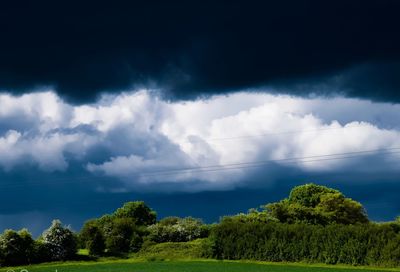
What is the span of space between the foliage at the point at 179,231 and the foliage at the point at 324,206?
10928 millimetres

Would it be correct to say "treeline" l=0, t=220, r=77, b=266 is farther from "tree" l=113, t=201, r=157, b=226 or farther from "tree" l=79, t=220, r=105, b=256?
"tree" l=113, t=201, r=157, b=226

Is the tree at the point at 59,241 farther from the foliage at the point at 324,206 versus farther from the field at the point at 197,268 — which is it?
the foliage at the point at 324,206

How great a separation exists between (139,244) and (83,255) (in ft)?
A: 20.2

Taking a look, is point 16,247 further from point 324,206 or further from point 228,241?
point 324,206

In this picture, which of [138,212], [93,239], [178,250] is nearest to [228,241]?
[178,250]

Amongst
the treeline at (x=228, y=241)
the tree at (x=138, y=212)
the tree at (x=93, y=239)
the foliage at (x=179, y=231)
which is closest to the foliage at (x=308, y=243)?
the treeline at (x=228, y=241)

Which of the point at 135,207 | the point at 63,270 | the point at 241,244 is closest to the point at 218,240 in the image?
the point at 241,244

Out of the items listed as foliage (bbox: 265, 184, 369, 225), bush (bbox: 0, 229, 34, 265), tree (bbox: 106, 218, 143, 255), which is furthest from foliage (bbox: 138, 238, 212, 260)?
foliage (bbox: 265, 184, 369, 225)

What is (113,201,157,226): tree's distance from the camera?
273ft

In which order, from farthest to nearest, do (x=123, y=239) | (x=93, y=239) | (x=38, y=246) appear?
1. (x=123, y=239)
2. (x=93, y=239)
3. (x=38, y=246)

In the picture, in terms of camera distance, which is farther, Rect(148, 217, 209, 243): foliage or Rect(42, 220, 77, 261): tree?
Rect(148, 217, 209, 243): foliage

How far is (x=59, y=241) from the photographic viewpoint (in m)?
59.1

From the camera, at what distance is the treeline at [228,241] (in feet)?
179

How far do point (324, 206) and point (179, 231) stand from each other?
26.1 meters
